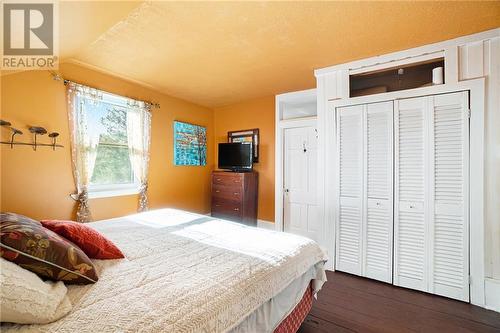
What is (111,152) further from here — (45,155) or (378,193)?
(378,193)

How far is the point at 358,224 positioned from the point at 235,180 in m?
2.12

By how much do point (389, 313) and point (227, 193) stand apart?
2850 millimetres

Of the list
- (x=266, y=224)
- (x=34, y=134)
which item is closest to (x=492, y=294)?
(x=266, y=224)

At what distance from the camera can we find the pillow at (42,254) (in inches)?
37.2

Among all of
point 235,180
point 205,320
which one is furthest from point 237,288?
point 235,180

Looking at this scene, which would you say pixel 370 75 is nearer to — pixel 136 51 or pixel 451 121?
pixel 451 121

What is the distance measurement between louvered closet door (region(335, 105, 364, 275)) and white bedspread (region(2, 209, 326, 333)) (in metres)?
1.13

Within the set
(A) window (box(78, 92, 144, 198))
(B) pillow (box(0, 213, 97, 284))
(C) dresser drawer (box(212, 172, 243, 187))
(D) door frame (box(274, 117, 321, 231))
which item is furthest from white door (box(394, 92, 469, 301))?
(A) window (box(78, 92, 144, 198))

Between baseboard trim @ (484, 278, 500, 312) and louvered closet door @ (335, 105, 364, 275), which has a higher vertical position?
louvered closet door @ (335, 105, 364, 275)

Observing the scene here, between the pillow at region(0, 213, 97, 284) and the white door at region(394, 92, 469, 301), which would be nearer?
the pillow at region(0, 213, 97, 284)

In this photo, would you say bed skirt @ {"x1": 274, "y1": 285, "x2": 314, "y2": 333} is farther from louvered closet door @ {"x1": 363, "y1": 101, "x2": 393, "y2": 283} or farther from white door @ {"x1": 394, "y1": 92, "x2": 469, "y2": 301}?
white door @ {"x1": 394, "y1": 92, "x2": 469, "y2": 301}

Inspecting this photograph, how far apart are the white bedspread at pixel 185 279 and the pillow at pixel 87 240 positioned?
47 millimetres

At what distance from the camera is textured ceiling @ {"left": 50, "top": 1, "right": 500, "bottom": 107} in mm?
1804

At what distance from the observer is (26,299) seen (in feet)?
2.61
